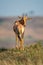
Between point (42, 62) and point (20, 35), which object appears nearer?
point (42, 62)

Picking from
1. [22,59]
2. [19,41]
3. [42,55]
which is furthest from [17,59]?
[19,41]

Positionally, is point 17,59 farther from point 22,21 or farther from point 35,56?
point 22,21

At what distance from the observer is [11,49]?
2645 cm

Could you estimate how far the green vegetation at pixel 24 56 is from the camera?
854 inches

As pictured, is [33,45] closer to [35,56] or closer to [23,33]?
[23,33]

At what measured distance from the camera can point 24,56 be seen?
2320cm

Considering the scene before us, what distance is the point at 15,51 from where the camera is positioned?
25438 millimetres

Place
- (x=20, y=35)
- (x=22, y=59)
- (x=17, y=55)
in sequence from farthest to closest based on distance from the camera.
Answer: (x=20, y=35), (x=17, y=55), (x=22, y=59)

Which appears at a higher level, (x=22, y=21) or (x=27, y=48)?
(x=22, y=21)

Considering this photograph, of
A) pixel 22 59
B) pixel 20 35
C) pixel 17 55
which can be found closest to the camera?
pixel 22 59

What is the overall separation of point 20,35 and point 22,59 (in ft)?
13.9

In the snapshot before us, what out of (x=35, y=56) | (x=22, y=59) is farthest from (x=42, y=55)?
(x=22, y=59)

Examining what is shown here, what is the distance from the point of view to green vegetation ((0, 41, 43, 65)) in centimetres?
2170

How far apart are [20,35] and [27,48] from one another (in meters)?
1.09
